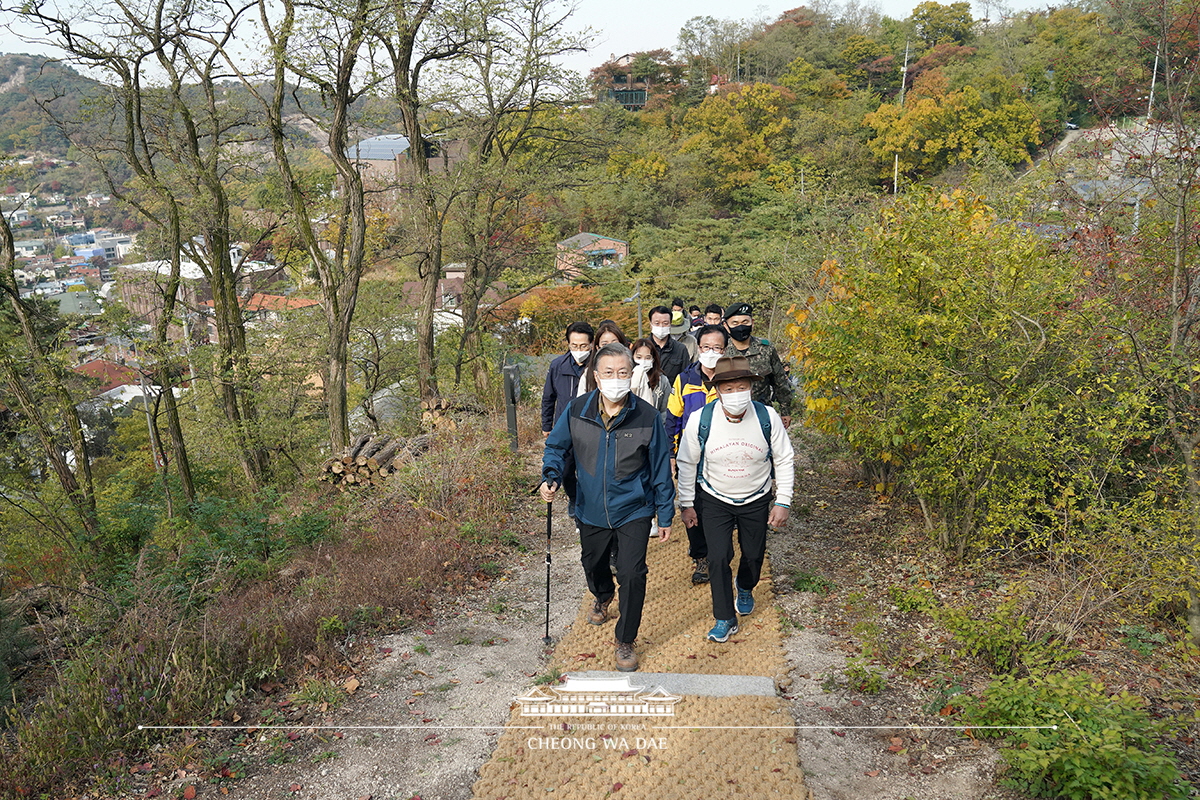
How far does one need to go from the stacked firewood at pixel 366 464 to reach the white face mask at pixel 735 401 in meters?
6.24

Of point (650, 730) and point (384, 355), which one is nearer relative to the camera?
point (650, 730)

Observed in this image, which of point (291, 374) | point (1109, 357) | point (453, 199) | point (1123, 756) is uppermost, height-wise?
point (453, 199)

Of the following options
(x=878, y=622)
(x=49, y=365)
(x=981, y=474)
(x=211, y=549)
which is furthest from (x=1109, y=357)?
(x=49, y=365)

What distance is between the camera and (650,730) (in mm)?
3984

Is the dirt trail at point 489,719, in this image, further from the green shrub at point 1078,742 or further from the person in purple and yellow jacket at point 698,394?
the person in purple and yellow jacket at point 698,394

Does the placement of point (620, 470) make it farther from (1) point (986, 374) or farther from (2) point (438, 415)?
(2) point (438, 415)

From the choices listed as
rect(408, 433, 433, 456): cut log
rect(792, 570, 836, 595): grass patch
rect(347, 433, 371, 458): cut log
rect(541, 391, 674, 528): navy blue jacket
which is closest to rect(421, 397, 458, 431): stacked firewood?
rect(408, 433, 433, 456): cut log

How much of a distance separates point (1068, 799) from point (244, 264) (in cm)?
1765

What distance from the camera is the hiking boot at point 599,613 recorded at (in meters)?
5.20

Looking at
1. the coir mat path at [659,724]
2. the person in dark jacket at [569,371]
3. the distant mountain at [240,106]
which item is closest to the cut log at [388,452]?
the person in dark jacket at [569,371]

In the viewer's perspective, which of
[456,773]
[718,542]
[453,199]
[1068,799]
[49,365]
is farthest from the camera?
[453,199]

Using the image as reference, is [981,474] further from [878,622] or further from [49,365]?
[49,365]

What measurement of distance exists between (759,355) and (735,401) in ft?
6.89

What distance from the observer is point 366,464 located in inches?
404
